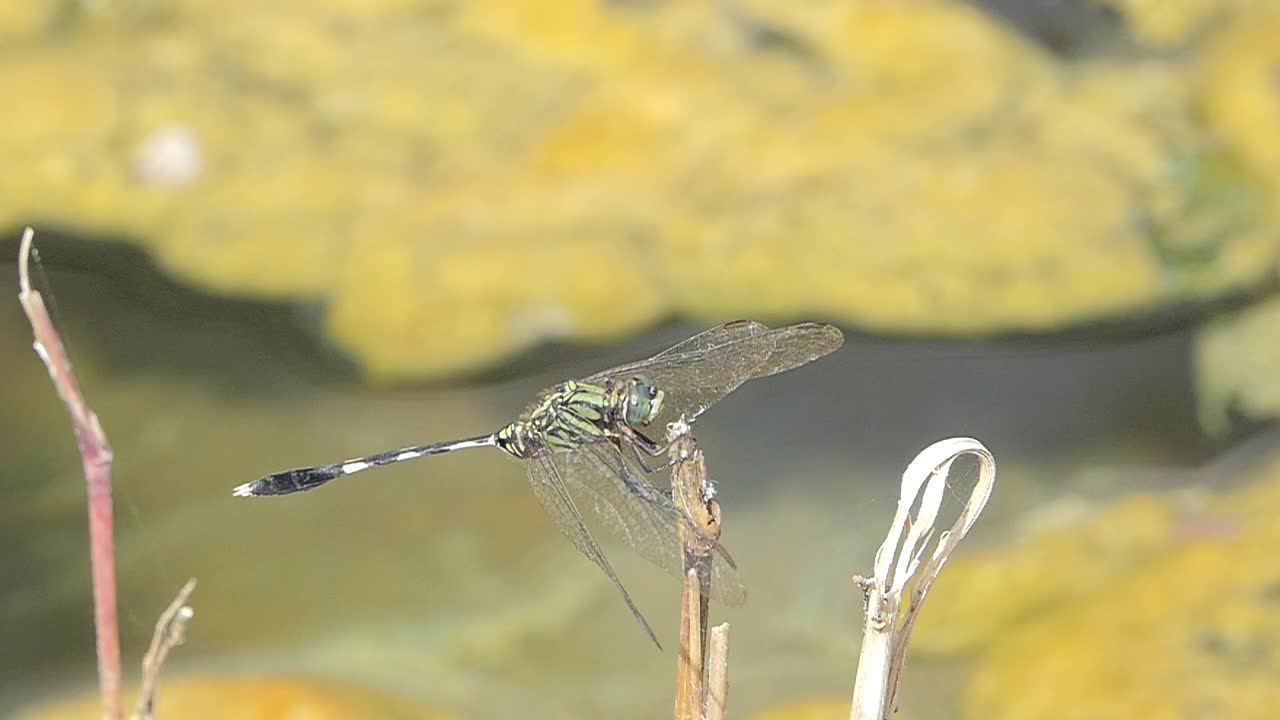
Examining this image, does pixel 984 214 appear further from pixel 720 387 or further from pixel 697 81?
pixel 720 387

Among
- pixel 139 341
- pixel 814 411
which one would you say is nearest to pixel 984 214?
pixel 814 411

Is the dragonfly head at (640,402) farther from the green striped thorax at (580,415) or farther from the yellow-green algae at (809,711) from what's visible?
the yellow-green algae at (809,711)

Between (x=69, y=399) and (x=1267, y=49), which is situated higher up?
(x=69, y=399)

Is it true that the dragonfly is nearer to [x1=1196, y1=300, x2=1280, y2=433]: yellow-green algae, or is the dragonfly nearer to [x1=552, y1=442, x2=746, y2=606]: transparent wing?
[x1=552, y1=442, x2=746, y2=606]: transparent wing

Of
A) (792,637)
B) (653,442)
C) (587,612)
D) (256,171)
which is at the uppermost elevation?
(256,171)

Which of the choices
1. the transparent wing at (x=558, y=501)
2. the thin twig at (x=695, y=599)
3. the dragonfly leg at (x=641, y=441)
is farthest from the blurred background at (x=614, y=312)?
the thin twig at (x=695, y=599)

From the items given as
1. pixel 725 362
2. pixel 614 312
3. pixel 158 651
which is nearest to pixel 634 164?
pixel 614 312
